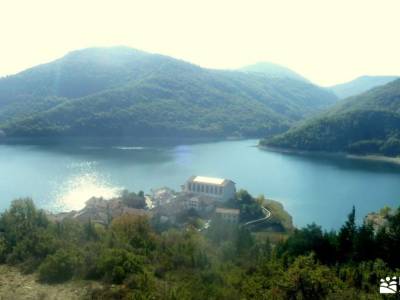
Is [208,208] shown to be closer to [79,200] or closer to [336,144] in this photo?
[79,200]

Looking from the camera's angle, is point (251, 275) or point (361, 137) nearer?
point (251, 275)

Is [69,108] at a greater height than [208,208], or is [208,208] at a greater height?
[69,108]

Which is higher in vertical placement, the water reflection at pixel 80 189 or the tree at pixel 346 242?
the tree at pixel 346 242

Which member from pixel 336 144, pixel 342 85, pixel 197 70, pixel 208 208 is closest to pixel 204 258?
pixel 208 208

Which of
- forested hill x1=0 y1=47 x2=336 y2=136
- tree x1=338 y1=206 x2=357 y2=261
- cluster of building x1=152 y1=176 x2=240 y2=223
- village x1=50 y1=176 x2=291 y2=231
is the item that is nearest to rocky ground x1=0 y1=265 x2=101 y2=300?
tree x1=338 y1=206 x2=357 y2=261

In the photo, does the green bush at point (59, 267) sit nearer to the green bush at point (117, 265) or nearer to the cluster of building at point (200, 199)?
the green bush at point (117, 265)

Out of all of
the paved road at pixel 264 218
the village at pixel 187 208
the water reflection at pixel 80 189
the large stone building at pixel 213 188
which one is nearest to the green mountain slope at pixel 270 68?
the water reflection at pixel 80 189
